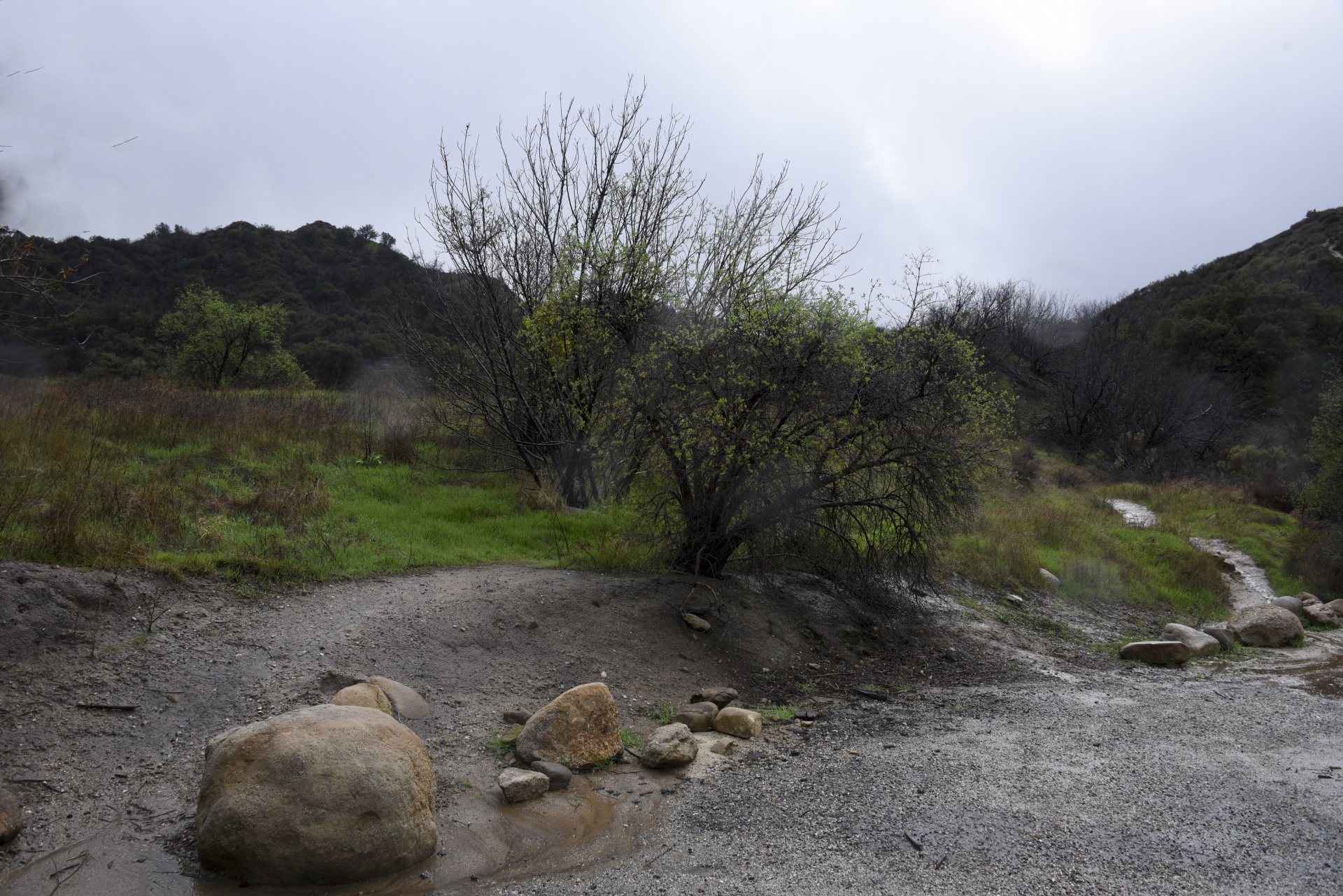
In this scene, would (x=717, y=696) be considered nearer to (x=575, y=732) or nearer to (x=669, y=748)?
(x=669, y=748)

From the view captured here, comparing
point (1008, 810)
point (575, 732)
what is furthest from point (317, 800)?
point (1008, 810)

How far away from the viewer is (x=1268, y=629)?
491 inches

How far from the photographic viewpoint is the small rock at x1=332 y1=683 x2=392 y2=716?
17.4 feet

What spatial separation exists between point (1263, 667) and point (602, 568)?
8.99 meters

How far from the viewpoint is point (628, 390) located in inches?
354

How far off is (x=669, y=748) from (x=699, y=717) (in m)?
0.98

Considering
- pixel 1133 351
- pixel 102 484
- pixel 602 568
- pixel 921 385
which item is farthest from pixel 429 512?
pixel 1133 351

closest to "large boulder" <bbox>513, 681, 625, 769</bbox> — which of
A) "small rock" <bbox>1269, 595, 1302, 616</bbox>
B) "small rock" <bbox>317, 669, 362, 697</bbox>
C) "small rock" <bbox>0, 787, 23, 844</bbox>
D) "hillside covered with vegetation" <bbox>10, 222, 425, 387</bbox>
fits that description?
"small rock" <bbox>317, 669, 362, 697</bbox>

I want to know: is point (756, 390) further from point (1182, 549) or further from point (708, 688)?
point (1182, 549)

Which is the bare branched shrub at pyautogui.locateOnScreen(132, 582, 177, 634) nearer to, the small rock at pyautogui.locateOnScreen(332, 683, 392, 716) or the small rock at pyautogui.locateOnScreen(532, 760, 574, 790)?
the small rock at pyautogui.locateOnScreen(332, 683, 392, 716)

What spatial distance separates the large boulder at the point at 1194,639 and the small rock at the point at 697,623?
7.06 metres

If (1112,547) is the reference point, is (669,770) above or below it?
below

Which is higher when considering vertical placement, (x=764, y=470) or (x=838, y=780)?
(x=764, y=470)

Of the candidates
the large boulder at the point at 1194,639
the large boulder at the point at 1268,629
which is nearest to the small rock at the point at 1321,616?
the large boulder at the point at 1268,629
